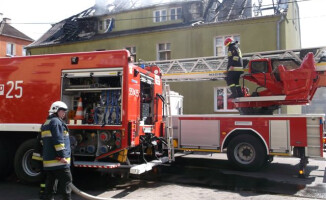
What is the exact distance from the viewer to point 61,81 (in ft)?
22.6

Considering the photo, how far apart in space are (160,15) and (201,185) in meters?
16.5

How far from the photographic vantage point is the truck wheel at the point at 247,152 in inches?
327

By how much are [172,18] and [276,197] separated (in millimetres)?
16830

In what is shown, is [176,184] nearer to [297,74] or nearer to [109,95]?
[109,95]

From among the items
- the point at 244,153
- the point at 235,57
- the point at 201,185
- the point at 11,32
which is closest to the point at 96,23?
the point at 235,57

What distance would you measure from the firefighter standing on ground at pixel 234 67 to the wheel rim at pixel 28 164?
553 centimetres

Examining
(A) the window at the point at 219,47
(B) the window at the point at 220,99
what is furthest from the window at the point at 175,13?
(B) the window at the point at 220,99

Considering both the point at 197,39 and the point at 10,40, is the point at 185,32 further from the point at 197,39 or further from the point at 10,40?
the point at 10,40

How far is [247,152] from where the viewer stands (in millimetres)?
8539

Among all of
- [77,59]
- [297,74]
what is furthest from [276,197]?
[77,59]

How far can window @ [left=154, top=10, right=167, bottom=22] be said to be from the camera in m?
21.5

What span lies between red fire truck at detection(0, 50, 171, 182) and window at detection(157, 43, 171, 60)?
12448 mm

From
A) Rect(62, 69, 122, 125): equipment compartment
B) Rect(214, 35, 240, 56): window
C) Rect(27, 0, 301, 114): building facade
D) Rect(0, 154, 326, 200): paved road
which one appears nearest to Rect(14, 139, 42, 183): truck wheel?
Rect(0, 154, 326, 200): paved road

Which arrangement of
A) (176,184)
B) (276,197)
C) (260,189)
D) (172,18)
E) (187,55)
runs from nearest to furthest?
1. (276,197)
2. (260,189)
3. (176,184)
4. (187,55)
5. (172,18)
